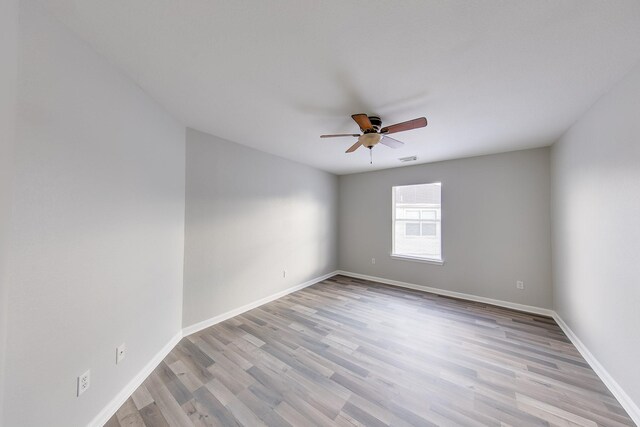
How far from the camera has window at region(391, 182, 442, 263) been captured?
420cm

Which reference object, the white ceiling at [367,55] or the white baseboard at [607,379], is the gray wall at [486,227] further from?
the white ceiling at [367,55]

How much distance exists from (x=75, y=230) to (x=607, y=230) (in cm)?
395

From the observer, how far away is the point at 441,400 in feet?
5.51

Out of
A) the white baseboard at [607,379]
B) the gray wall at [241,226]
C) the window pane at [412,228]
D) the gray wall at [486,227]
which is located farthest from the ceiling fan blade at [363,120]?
the window pane at [412,228]

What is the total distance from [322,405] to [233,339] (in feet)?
4.35

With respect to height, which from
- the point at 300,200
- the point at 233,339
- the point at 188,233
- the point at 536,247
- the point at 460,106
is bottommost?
the point at 233,339

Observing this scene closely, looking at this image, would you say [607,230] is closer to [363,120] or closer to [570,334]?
[570,334]

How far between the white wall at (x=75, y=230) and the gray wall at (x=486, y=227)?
404cm

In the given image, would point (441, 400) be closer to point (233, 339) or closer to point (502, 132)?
point (233, 339)

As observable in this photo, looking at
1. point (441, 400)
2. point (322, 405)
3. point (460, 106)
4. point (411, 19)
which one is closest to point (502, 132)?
point (460, 106)

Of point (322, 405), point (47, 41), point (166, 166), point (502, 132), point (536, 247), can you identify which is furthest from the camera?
point (536, 247)

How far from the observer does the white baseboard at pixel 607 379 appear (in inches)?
59.9

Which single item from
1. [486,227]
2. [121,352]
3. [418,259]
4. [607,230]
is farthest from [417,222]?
[121,352]

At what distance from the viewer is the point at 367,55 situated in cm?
145
